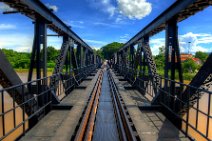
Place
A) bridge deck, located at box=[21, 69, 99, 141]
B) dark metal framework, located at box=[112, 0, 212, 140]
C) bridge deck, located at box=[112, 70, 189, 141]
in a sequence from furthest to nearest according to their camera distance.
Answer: dark metal framework, located at box=[112, 0, 212, 140], bridge deck, located at box=[112, 70, 189, 141], bridge deck, located at box=[21, 69, 99, 141]

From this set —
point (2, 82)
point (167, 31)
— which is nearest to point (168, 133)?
point (167, 31)

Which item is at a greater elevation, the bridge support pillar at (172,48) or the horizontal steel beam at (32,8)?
the horizontal steel beam at (32,8)

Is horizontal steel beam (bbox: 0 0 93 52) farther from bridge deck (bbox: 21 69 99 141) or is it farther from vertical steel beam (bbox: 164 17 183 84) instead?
vertical steel beam (bbox: 164 17 183 84)

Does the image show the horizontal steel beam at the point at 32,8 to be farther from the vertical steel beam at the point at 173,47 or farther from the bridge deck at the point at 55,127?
the vertical steel beam at the point at 173,47

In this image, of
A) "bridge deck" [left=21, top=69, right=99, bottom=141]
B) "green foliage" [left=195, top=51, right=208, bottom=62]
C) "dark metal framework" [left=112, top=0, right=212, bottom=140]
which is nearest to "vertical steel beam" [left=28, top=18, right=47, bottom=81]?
"bridge deck" [left=21, top=69, right=99, bottom=141]

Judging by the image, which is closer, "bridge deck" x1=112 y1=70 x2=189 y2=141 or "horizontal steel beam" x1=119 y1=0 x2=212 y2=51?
"bridge deck" x1=112 y1=70 x2=189 y2=141

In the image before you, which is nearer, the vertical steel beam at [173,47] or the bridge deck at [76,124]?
the bridge deck at [76,124]

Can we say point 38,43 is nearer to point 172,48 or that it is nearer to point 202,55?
point 172,48

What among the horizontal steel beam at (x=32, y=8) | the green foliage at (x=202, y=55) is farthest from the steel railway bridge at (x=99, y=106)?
the green foliage at (x=202, y=55)

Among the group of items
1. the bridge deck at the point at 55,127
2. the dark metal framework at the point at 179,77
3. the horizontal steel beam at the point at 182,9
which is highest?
the horizontal steel beam at the point at 182,9

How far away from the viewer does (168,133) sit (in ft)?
22.2

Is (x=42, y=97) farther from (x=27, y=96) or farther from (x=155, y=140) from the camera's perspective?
(x=155, y=140)

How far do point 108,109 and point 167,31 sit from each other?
3.96m

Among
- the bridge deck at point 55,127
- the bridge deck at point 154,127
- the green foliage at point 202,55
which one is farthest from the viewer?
the green foliage at point 202,55
